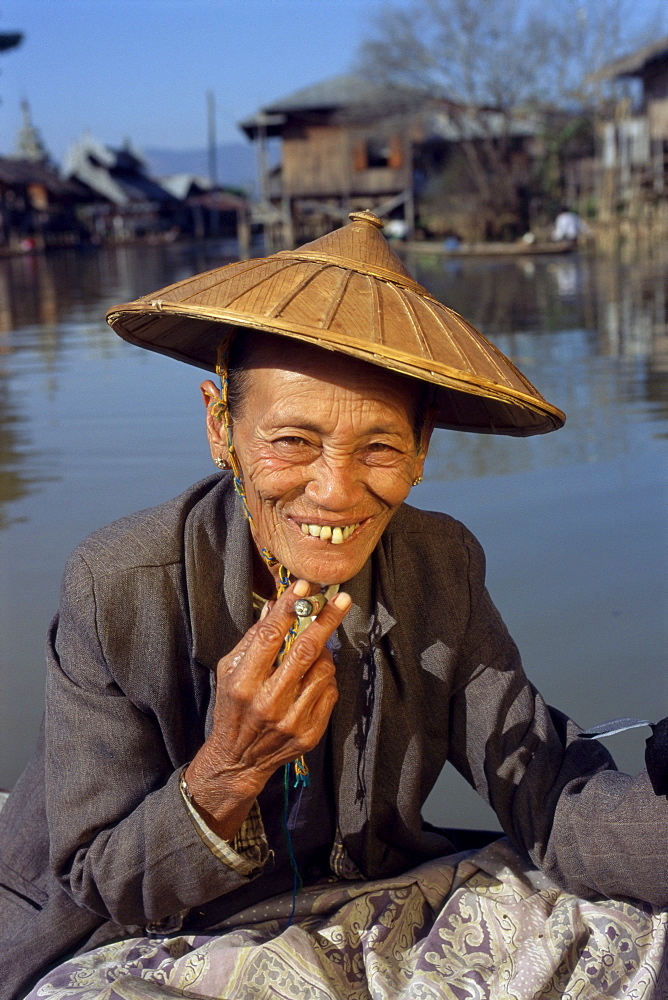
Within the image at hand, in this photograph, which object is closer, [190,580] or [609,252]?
[190,580]

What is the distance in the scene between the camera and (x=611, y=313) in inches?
438

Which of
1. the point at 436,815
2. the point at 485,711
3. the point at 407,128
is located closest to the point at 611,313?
the point at 436,815

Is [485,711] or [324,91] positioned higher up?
[324,91]

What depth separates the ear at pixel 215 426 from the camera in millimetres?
1629

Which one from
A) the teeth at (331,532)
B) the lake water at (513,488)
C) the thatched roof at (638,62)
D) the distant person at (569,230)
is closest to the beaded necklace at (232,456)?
the teeth at (331,532)

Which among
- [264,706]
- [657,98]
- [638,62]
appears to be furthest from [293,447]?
[657,98]

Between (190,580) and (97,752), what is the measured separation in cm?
30

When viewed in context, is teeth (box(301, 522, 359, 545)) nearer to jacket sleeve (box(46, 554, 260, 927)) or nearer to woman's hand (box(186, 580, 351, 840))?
woman's hand (box(186, 580, 351, 840))

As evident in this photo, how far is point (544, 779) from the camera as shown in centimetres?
173

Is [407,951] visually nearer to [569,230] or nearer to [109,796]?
[109,796]

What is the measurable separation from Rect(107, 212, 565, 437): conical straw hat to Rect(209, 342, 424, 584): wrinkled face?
0.09 m

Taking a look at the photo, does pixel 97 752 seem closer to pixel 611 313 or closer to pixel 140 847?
pixel 140 847

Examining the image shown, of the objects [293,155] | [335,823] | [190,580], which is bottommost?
[335,823]

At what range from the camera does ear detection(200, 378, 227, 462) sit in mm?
1629
